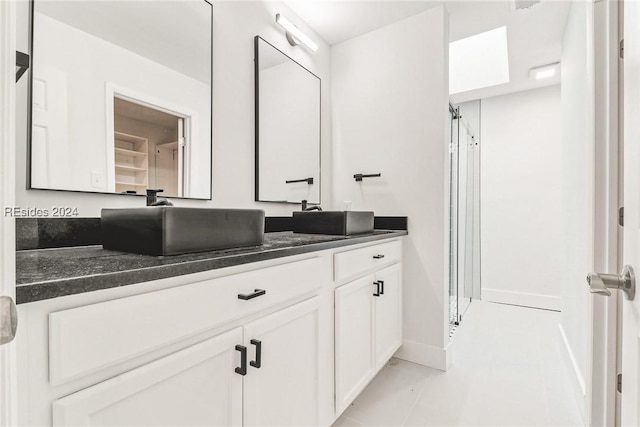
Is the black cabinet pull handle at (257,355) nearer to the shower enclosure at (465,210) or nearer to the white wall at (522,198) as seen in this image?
the shower enclosure at (465,210)

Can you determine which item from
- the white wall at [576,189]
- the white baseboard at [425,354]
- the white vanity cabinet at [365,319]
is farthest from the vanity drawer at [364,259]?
the white wall at [576,189]

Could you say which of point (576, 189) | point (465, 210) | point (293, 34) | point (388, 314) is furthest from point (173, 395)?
point (465, 210)

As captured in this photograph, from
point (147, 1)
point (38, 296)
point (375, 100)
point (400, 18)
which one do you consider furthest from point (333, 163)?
point (38, 296)

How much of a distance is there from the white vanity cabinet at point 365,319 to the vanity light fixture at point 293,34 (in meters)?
1.48

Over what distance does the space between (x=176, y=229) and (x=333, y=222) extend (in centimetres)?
95

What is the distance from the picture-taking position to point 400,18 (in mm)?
2182

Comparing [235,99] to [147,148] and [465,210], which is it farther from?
[465,210]

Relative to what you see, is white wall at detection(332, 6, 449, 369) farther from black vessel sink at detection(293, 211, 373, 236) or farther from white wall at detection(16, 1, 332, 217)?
white wall at detection(16, 1, 332, 217)

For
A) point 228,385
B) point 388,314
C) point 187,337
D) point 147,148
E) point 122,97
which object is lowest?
point 388,314

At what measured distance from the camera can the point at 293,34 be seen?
2021mm

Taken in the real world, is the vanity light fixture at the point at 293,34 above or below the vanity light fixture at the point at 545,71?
below

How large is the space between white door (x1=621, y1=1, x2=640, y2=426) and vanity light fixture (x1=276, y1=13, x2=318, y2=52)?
1717 mm

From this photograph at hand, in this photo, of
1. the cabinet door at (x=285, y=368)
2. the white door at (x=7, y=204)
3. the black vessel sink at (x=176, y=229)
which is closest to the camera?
the white door at (x=7, y=204)

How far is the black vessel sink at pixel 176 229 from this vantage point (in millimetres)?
833
